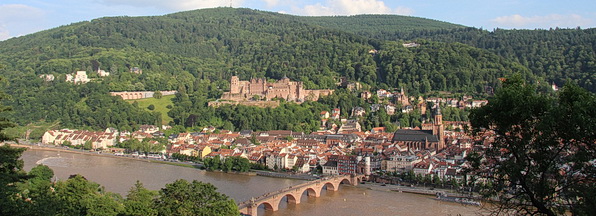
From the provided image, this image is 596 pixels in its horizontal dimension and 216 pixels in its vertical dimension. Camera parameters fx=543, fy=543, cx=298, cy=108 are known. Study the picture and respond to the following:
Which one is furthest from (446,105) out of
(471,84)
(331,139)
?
(331,139)

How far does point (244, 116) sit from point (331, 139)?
39.9 feet

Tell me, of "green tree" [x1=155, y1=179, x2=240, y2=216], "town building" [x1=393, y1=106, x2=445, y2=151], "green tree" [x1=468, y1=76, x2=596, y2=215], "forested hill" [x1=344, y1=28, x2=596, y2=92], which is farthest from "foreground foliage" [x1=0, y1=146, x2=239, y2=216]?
"forested hill" [x1=344, y1=28, x2=596, y2=92]

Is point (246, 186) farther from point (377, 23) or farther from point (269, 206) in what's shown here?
point (377, 23)

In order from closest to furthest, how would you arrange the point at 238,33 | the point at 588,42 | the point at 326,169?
the point at 326,169
the point at 588,42
the point at 238,33

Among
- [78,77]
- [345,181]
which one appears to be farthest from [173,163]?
[78,77]

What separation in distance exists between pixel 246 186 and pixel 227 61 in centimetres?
7453

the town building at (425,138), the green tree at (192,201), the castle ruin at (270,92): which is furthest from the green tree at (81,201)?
the castle ruin at (270,92)

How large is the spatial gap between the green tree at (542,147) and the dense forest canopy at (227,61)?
158 ft

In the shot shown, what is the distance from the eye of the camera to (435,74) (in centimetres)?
7025

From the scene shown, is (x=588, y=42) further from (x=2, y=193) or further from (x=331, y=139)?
(x=2, y=193)

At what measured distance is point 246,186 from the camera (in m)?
32.6

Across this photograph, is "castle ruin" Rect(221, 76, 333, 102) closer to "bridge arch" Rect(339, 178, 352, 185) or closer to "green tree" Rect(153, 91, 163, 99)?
"green tree" Rect(153, 91, 163, 99)

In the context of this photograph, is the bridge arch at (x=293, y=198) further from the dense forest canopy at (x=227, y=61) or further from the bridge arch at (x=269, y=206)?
the dense forest canopy at (x=227, y=61)

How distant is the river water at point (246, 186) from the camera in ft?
86.2
